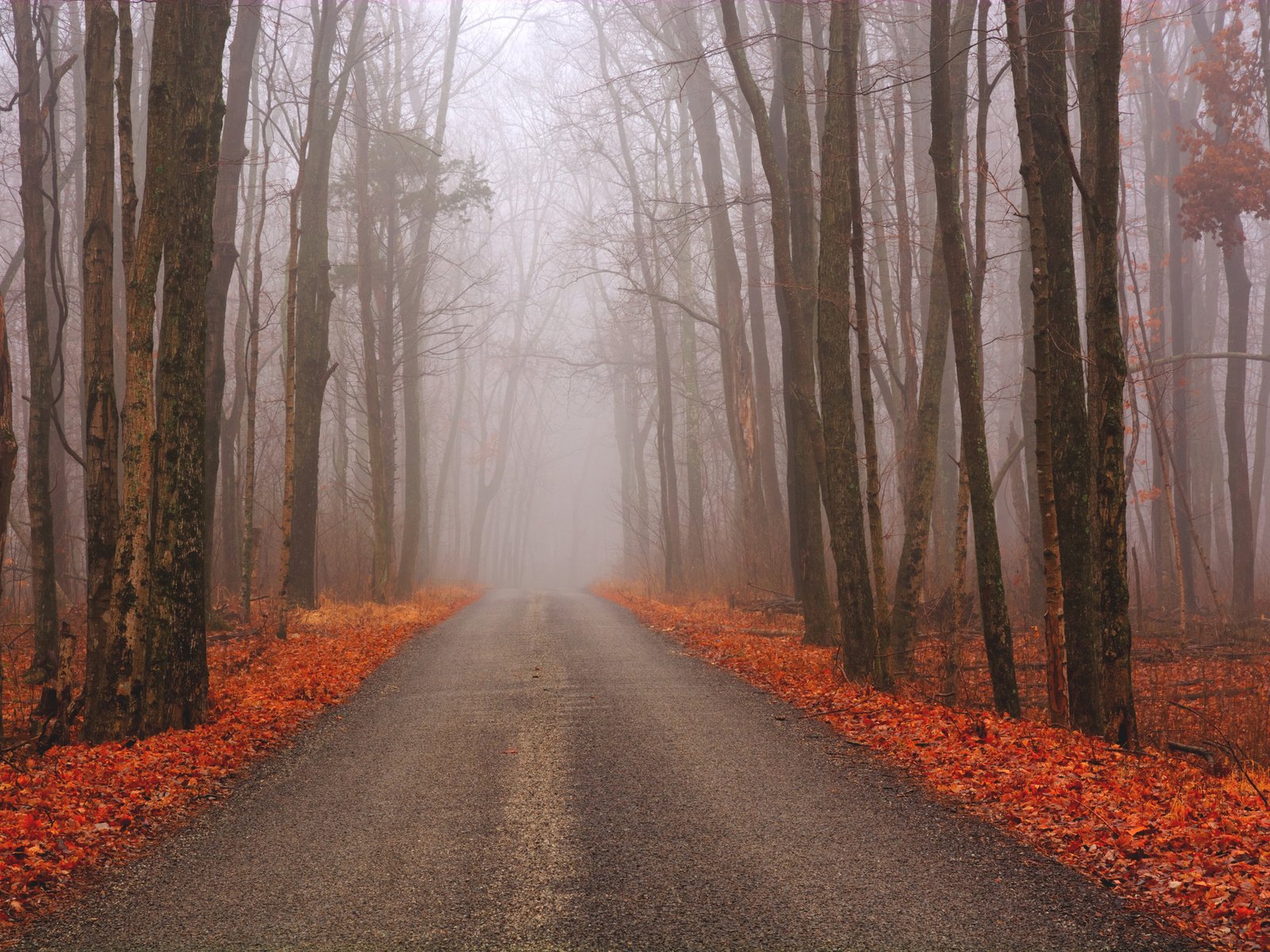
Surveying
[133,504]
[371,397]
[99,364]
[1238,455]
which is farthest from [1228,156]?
[133,504]

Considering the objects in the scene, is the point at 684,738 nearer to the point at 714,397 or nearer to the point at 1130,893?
the point at 1130,893

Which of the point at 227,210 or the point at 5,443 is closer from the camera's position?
the point at 5,443

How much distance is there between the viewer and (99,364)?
341 inches

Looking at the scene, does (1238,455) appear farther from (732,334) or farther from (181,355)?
(181,355)

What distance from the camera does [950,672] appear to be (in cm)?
1028

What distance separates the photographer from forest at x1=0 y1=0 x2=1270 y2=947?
8.09 metres

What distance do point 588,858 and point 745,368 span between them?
55.5 feet

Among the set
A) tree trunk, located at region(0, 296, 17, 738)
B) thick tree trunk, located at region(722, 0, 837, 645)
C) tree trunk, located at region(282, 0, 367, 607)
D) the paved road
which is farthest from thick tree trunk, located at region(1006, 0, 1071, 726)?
tree trunk, located at region(282, 0, 367, 607)

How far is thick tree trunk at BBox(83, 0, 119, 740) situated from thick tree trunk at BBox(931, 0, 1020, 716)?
805 centimetres

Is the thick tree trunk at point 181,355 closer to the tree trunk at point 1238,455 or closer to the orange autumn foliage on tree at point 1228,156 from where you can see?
the orange autumn foliage on tree at point 1228,156

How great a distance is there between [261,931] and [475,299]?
39.8 m

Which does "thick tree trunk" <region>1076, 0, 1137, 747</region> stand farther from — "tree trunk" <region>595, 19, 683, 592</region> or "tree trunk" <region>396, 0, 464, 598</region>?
"tree trunk" <region>396, 0, 464, 598</region>

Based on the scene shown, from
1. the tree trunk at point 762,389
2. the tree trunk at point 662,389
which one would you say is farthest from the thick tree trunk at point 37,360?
the tree trunk at point 662,389

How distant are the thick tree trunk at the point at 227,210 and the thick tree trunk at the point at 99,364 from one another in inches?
173
